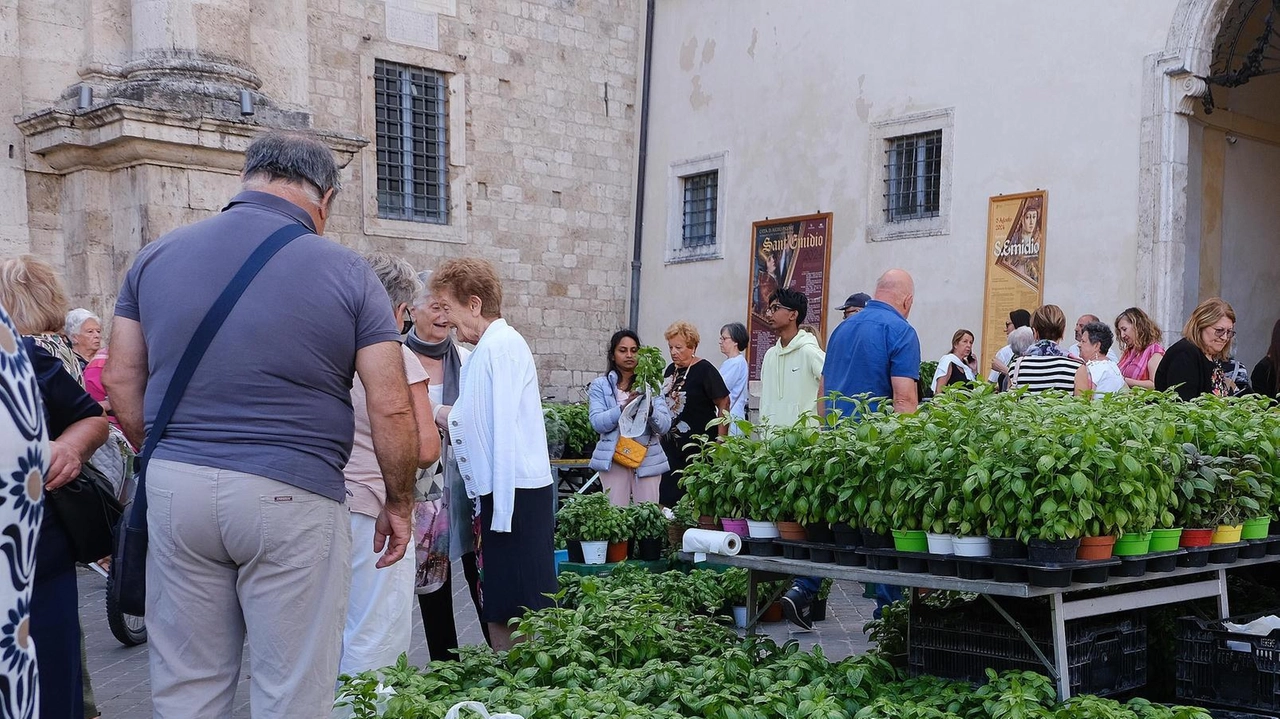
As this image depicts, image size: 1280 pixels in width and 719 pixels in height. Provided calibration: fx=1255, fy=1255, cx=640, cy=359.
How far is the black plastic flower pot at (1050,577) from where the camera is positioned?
3512 millimetres

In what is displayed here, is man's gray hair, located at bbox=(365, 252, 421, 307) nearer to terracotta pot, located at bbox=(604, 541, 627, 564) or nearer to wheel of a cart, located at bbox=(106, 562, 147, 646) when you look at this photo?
wheel of a cart, located at bbox=(106, 562, 147, 646)

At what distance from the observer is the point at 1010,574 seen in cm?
363

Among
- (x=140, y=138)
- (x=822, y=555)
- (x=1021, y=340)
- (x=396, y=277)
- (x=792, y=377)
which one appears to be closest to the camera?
(x=822, y=555)

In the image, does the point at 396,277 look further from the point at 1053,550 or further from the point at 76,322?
the point at 76,322

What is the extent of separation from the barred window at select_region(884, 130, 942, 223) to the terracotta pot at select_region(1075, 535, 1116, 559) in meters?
10.4

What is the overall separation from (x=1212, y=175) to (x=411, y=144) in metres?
9.38

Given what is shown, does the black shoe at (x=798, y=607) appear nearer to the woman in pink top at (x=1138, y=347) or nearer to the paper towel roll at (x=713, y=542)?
the paper towel roll at (x=713, y=542)

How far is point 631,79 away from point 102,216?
8857mm

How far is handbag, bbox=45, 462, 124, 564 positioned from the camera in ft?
Result: 10.9

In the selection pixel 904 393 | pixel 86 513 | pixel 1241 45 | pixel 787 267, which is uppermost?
pixel 1241 45

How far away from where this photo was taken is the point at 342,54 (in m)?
15.3

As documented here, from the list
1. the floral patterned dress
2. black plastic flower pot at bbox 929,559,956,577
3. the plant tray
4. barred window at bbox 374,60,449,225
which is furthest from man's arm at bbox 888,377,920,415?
barred window at bbox 374,60,449,225

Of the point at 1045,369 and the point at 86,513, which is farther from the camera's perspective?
the point at 1045,369

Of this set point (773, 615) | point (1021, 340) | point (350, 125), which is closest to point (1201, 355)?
point (1021, 340)
